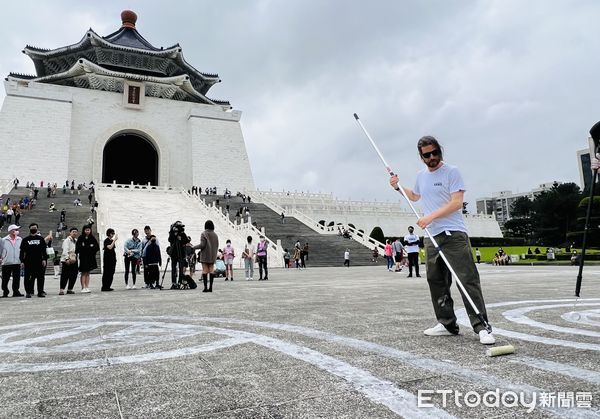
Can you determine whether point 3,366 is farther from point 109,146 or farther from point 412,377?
point 109,146

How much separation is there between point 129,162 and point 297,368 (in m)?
50.1

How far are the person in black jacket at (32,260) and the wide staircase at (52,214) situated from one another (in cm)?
1030

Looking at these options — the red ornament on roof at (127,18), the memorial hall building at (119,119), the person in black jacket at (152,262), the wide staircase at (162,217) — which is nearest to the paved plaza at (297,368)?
the person in black jacket at (152,262)

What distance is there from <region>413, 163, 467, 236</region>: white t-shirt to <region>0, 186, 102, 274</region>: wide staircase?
17346mm

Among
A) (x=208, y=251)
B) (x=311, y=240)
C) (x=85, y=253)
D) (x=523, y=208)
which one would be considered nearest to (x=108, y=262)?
(x=85, y=253)

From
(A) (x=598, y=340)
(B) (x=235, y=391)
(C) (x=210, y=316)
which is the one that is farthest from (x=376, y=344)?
(C) (x=210, y=316)

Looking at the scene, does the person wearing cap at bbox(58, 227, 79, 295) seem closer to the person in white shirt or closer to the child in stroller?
the child in stroller

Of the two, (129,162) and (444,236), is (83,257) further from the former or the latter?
(129,162)

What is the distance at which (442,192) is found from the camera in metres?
3.62

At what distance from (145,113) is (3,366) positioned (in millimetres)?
43665

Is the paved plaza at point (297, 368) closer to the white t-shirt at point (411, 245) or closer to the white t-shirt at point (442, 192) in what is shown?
the white t-shirt at point (442, 192)

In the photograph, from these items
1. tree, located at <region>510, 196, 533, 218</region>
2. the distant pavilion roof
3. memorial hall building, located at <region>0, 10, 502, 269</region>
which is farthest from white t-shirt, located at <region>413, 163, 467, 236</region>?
tree, located at <region>510, 196, 533, 218</region>

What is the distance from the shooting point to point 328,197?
39.7 meters
